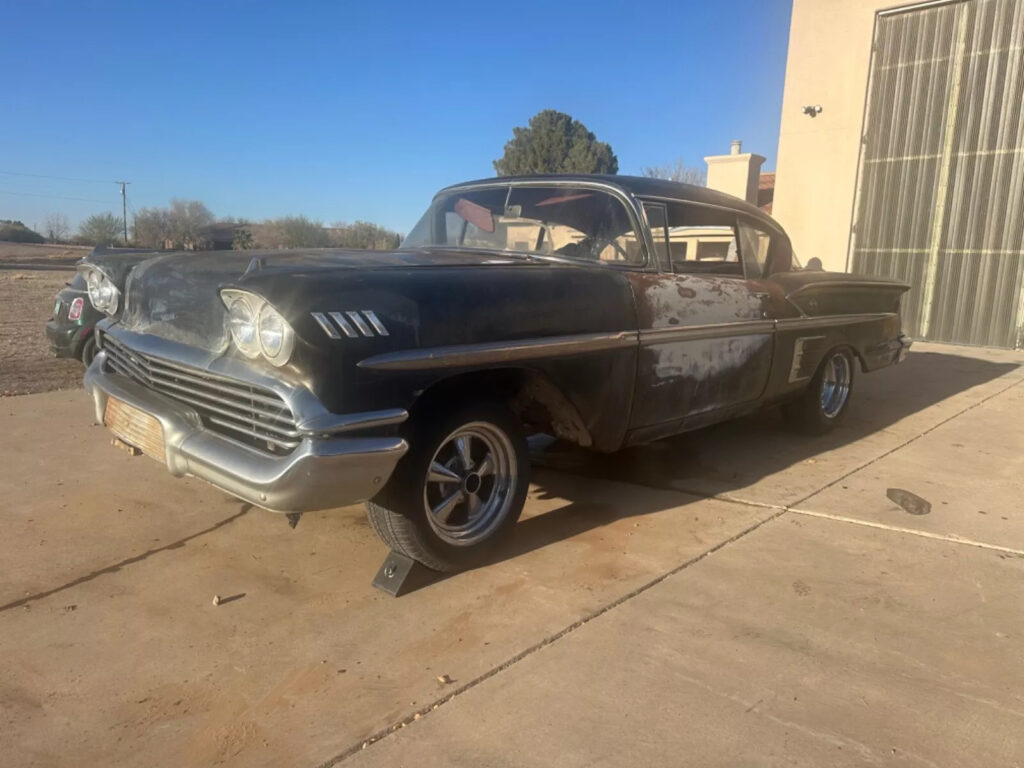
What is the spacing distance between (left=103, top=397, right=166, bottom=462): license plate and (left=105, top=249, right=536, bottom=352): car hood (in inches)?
13.2

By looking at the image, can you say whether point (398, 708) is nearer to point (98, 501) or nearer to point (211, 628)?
point (211, 628)

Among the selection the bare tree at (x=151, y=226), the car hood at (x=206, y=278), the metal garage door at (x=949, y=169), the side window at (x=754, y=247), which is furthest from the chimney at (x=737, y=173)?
the bare tree at (x=151, y=226)

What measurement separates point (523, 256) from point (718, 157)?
37.5 feet

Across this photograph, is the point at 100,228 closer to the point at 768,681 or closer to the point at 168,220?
the point at 168,220

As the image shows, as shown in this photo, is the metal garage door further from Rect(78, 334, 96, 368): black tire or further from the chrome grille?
the chrome grille

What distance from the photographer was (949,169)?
10766mm

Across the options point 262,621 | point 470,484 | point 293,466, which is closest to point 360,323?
point 293,466

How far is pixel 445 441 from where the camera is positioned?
2.88m

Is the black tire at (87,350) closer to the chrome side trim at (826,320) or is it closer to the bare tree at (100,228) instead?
the chrome side trim at (826,320)

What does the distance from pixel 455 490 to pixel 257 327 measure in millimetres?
1045

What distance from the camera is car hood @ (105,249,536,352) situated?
2694 mm

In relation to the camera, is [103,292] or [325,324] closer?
[325,324]

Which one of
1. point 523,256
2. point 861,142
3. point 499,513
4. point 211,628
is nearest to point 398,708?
point 211,628

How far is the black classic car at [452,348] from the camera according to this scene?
2477mm
